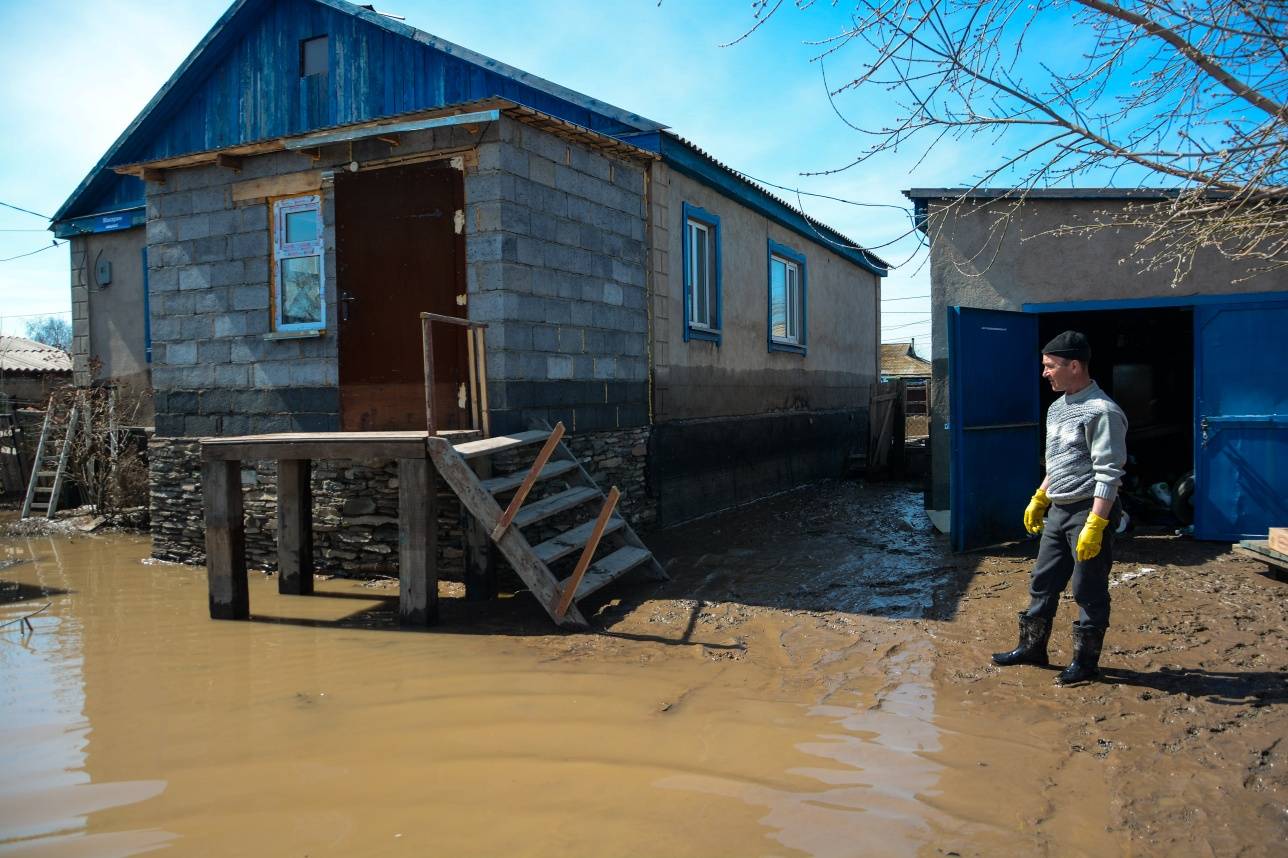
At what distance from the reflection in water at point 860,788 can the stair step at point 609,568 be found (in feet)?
7.05

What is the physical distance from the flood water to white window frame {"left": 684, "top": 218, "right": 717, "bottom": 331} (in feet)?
17.3

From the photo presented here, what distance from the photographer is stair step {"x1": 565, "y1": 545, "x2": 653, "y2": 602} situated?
6.10 m

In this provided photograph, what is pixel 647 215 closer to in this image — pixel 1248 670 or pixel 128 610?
pixel 128 610

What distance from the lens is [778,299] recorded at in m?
13.0

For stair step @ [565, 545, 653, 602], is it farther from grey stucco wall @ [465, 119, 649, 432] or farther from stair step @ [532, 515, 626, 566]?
grey stucco wall @ [465, 119, 649, 432]

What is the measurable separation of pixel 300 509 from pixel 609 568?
2977 millimetres

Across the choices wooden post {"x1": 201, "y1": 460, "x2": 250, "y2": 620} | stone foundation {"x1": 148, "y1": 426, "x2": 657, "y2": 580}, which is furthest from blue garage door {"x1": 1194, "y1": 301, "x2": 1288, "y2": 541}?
wooden post {"x1": 201, "y1": 460, "x2": 250, "y2": 620}

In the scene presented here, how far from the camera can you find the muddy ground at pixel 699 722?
10.6 feet

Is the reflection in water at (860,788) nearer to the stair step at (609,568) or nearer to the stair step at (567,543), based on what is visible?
the stair step at (609,568)

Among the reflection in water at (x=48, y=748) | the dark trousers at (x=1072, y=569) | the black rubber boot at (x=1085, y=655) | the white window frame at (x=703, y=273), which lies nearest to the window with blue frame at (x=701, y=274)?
the white window frame at (x=703, y=273)

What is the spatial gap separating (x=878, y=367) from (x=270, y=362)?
12.9m

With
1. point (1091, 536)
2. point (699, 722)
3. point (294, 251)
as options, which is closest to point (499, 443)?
point (699, 722)

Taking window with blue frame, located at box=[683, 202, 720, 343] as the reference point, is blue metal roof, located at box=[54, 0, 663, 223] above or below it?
above

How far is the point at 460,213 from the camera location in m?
7.46
